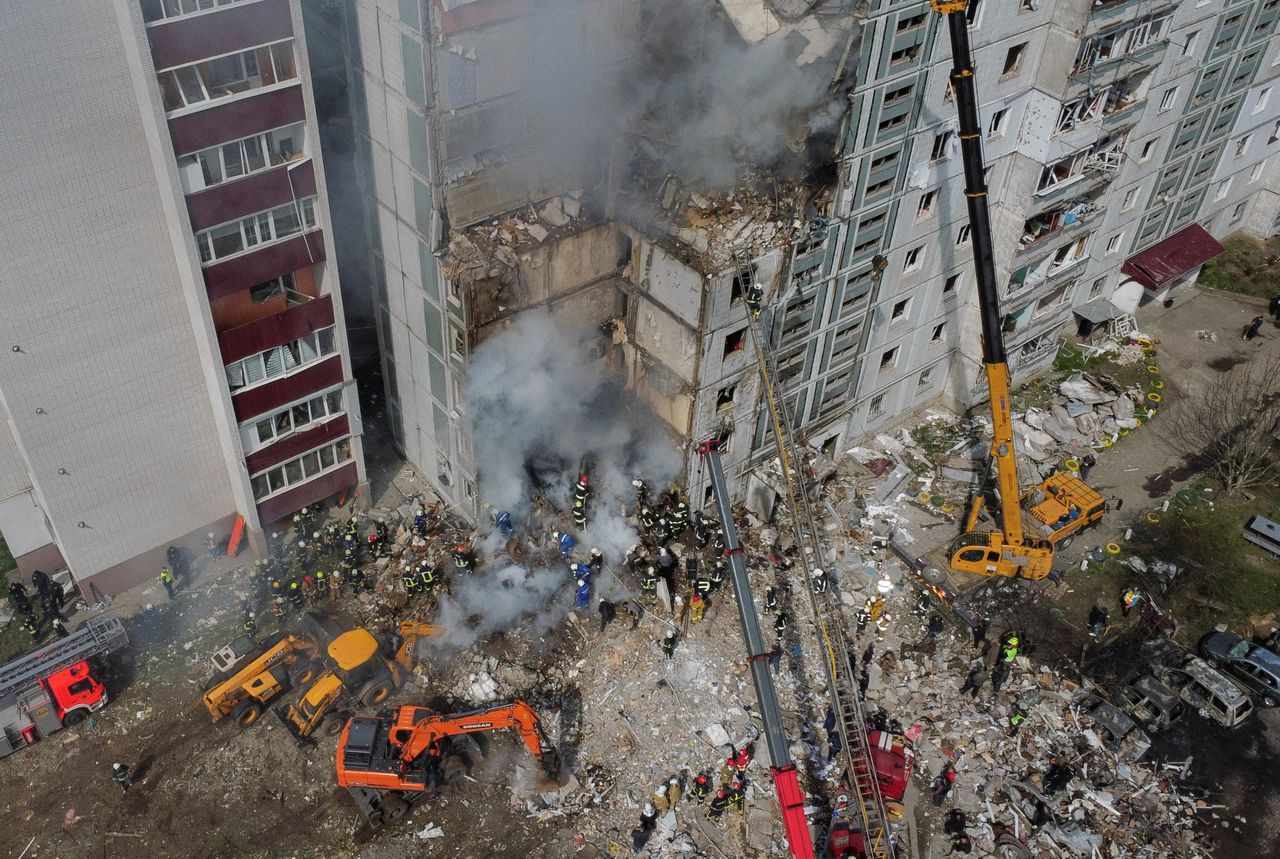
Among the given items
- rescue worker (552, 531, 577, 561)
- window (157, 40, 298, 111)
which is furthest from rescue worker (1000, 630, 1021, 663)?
window (157, 40, 298, 111)

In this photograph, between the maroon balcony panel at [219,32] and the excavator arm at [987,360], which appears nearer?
the maroon balcony panel at [219,32]

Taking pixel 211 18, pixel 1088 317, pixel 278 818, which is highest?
pixel 211 18

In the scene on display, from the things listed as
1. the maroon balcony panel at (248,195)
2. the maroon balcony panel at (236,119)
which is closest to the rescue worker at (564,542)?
the maroon balcony panel at (248,195)

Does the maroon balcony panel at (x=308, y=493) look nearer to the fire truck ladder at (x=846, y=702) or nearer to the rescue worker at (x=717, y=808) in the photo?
the fire truck ladder at (x=846, y=702)

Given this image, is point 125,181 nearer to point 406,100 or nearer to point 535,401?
point 406,100

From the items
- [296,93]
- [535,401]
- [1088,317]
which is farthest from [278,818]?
[1088,317]

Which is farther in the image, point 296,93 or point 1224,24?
point 1224,24
